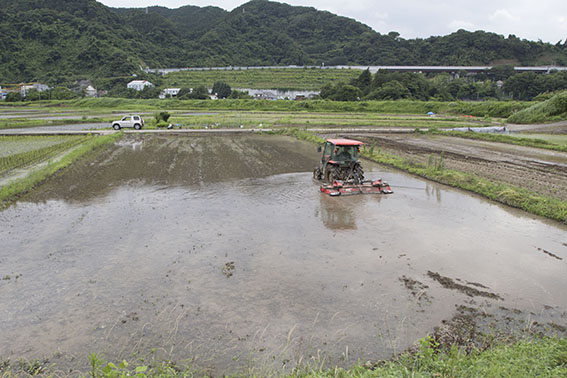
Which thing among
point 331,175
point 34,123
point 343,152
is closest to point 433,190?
point 343,152

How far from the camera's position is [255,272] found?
809 centimetres

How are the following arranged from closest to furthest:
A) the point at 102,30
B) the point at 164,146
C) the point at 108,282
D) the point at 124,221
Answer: the point at 108,282 < the point at 124,221 < the point at 164,146 < the point at 102,30

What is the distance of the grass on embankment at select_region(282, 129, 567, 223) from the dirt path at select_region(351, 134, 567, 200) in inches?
44.7

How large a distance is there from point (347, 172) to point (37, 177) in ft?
41.4

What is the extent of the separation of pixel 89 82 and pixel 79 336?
10109cm

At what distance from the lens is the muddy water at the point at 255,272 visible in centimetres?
581

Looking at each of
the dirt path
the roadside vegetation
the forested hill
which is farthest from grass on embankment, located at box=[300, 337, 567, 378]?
the forested hill

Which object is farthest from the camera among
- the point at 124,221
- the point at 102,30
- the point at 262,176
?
the point at 102,30

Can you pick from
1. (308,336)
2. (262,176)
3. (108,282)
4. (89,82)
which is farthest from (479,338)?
(89,82)

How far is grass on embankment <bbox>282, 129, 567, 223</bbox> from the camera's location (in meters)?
11.9

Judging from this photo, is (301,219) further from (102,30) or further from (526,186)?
(102,30)

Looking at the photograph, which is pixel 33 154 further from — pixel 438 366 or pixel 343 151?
pixel 438 366

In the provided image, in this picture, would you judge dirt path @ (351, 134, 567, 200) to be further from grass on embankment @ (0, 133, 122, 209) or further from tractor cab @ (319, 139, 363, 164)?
grass on embankment @ (0, 133, 122, 209)

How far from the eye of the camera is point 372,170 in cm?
1966
